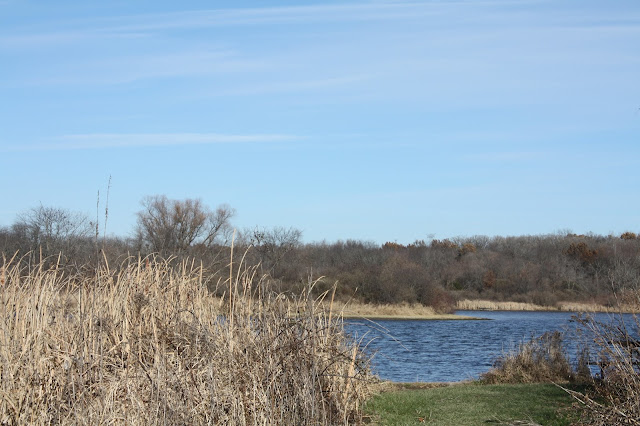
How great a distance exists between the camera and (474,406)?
10664mm

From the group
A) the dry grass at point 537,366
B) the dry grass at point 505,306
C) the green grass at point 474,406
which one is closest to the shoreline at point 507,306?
the dry grass at point 505,306

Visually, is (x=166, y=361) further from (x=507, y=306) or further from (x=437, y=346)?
(x=507, y=306)

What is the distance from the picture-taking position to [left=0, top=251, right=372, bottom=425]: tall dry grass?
673cm

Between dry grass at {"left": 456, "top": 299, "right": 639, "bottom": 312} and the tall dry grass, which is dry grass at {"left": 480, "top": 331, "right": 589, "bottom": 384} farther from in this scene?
dry grass at {"left": 456, "top": 299, "right": 639, "bottom": 312}

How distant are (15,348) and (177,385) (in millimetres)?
2243

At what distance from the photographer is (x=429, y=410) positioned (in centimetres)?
1043

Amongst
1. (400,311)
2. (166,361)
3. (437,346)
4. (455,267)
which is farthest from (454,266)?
(166,361)

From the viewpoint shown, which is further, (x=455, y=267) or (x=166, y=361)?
(x=455, y=267)

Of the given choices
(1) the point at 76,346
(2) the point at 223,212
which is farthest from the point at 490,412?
(2) the point at 223,212

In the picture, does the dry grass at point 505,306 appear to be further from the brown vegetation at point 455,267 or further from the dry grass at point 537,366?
the dry grass at point 537,366

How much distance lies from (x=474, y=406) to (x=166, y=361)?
5343 millimetres

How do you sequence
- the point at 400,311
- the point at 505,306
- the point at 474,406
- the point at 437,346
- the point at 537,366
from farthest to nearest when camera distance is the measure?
the point at 505,306
the point at 400,311
the point at 437,346
the point at 537,366
the point at 474,406

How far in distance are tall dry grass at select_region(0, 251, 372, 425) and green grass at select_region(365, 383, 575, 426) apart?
129 cm

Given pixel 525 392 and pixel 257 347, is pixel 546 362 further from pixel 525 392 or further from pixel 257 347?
pixel 257 347
